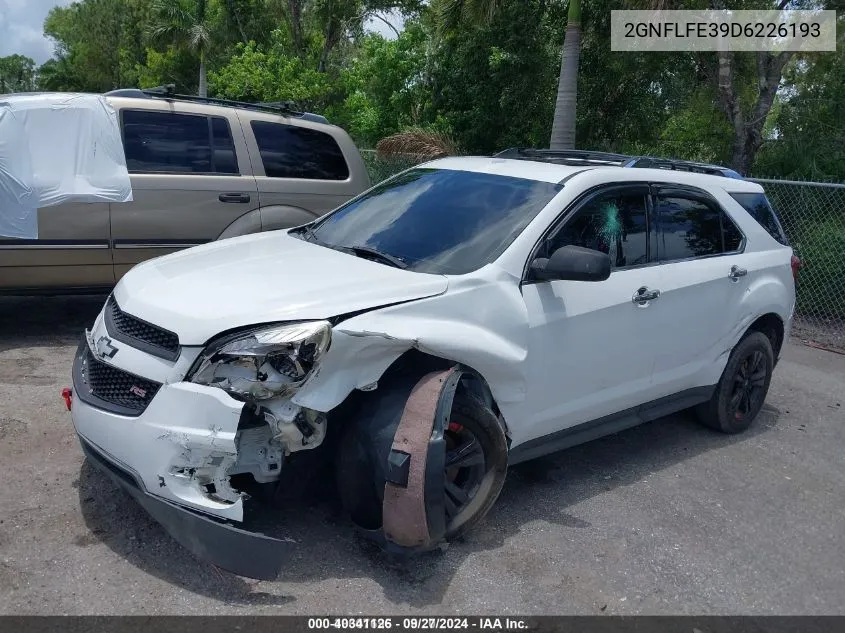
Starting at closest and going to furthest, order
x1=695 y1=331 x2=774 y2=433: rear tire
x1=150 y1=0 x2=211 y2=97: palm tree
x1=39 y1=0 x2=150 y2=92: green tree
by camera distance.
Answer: x1=695 y1=331 x2=774 y2=433: rear tire, x1=150 y1=0 x2=211 y2=97: palm tree, x1=39 y1=0 x2=150 y2=92: green tree

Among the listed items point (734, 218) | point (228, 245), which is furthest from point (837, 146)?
point (228, 245)

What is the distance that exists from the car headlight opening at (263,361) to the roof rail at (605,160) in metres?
2.43

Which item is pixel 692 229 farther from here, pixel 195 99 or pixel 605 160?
pixel 195 99

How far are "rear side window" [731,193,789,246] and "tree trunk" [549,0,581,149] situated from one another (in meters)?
5.96

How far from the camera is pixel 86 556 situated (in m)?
3.33

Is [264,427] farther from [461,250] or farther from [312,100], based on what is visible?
[312,100]

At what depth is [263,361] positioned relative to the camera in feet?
10.1

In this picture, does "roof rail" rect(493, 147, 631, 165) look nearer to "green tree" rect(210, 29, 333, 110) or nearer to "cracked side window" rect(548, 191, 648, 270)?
"cracked side window" rect(548, 191, 648, 270)

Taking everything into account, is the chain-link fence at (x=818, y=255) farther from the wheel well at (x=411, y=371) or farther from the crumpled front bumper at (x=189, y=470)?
the crumpled front bumper at (x=189, y=470)

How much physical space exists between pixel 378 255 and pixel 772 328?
3.22 metres

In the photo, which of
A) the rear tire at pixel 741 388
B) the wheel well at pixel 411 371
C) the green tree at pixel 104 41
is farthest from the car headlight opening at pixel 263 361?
the green tree at pixel 104 41

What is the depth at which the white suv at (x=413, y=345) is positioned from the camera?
3072 millimetres

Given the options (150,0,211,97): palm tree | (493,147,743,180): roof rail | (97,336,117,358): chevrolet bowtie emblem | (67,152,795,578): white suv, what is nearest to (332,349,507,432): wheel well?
(67,152,795,578): white suv

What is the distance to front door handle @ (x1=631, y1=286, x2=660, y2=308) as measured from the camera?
14.1 ft
